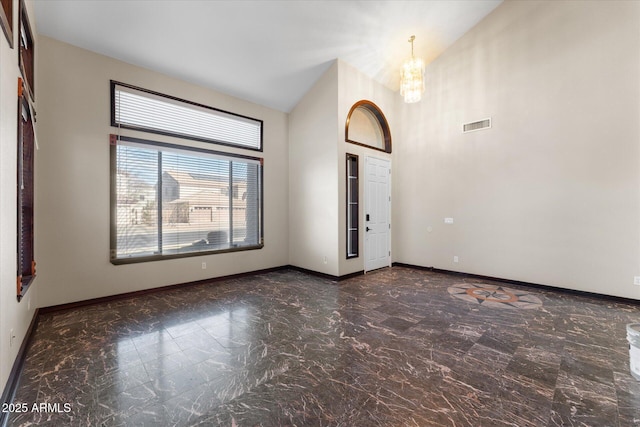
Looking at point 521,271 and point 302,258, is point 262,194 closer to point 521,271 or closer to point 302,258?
point 302,258

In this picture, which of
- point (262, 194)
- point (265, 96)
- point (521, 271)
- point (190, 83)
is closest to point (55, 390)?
point (262, 194)

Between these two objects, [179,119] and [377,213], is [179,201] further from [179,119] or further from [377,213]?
[377,213]

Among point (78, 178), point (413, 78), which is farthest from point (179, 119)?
point (413, 78)

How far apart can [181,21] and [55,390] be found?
174 inches

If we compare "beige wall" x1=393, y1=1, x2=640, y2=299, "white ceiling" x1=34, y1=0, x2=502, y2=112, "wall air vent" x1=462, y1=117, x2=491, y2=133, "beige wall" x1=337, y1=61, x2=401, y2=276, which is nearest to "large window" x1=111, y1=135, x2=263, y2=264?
"white ceiling" x1=34, y1=0, x2=502, y2=112

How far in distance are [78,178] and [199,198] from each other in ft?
5.64

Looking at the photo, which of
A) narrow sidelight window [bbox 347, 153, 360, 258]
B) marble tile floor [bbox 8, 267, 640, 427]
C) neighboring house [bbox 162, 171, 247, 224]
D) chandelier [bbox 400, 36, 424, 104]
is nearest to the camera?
marble tile floor [bbox 8, 267, 640, 427]

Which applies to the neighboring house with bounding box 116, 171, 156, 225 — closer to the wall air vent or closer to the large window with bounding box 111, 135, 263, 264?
the large window with bounding box 111, 135, 263, 264

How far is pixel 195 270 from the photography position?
16.7 ft

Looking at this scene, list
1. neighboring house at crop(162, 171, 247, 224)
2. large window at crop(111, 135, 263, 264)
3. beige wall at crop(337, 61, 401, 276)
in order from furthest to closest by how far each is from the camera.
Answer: beige wall at crop(337, 61, 401, 276) → neighboring house at crop(162, 171, 247, 224) → large window at crop(111, 135, 263, 264)

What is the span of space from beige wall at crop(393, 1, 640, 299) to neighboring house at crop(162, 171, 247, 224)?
404 centimetres

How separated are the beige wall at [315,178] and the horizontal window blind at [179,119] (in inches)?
37.9

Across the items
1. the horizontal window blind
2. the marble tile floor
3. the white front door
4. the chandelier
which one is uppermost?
the chandelier

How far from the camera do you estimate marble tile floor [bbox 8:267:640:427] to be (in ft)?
6.19
